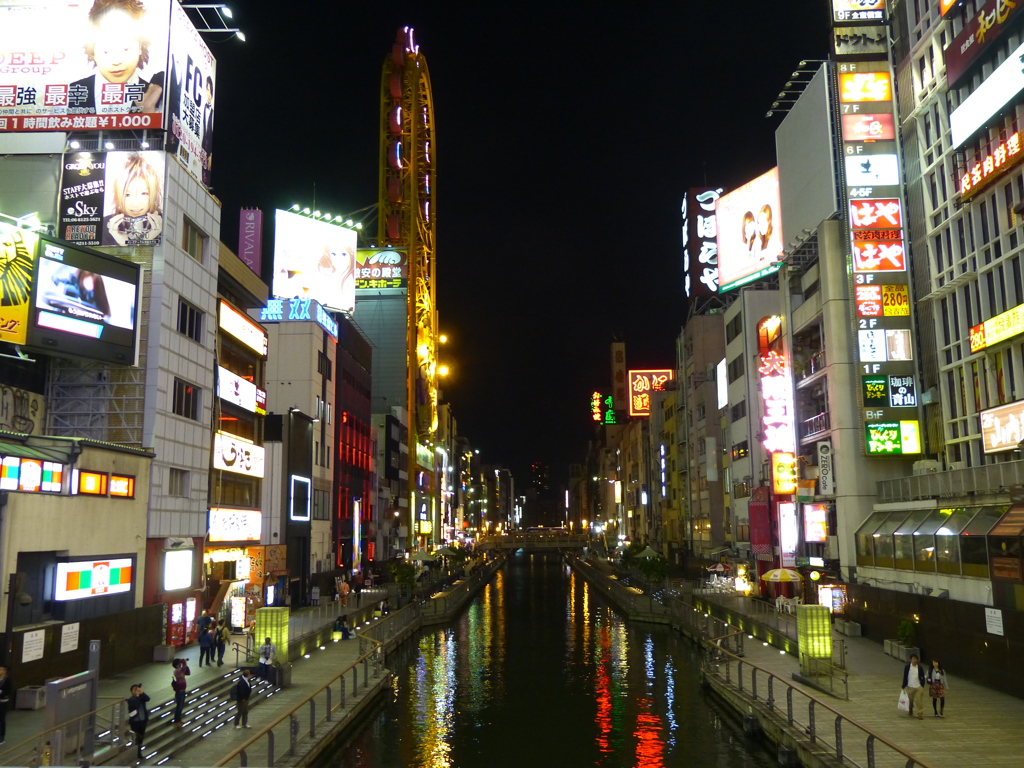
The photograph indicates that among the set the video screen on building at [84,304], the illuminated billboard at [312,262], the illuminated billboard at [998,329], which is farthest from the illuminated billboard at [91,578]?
the illuminated billboard at [312,262]

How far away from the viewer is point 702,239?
8569 centimetres

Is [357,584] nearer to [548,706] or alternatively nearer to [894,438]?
[548,706]

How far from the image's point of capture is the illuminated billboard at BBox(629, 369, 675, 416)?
13562 cm

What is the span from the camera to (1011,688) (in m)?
26.4

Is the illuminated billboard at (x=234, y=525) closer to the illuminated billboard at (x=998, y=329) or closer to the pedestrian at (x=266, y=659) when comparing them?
the pedestrian at (x=266, y=659)

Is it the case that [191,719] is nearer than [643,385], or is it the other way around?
[191,719]

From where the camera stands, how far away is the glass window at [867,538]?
41.8 m

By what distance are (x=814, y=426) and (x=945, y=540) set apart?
18.2 metres

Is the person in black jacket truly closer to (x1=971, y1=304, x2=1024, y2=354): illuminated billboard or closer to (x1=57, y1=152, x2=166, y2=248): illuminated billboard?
(x1=57, y1=152, x2=166, y2=248): illuminated billboard

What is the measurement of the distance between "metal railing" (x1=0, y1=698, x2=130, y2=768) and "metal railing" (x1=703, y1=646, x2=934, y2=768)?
15932 millimetres

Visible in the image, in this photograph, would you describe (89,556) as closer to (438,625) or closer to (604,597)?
(438,625)

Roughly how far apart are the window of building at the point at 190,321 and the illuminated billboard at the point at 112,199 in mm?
3467

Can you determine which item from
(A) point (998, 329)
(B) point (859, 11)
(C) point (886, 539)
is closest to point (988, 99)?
(A) point (998, 329)

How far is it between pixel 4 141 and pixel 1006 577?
42324mm
